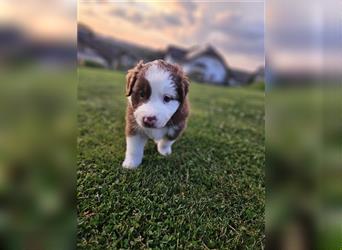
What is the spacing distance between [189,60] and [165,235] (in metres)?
1.03

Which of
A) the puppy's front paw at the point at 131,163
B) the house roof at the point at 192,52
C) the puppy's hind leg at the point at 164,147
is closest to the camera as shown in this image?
the puppy's front paw at the point at 131,163

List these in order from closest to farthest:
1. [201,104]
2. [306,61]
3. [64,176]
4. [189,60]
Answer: [64,176] → [306,61] → [189,60] → [201,104]

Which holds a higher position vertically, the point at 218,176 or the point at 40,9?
the point at 40,9

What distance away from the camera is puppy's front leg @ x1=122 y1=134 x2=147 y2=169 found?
70.3 inches

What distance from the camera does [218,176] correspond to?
71.4 inches

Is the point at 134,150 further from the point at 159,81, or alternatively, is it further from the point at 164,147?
the point at 159,81

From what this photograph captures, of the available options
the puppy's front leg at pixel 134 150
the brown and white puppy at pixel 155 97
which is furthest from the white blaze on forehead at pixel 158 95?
the puppy's front leg at pixel 134 150

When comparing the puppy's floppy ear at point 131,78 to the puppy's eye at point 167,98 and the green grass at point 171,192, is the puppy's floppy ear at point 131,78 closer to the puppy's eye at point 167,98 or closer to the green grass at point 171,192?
the puppy's eye at point 167,98

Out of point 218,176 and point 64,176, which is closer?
point 64,176

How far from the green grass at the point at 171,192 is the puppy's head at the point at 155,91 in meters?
0.27

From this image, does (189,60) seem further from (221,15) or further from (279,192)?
(279,192)

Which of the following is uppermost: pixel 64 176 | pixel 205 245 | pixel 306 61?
pixel 306 61

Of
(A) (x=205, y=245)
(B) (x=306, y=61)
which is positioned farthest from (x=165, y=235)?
(B) (x=306, y=61)

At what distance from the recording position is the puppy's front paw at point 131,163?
5.81 ft
